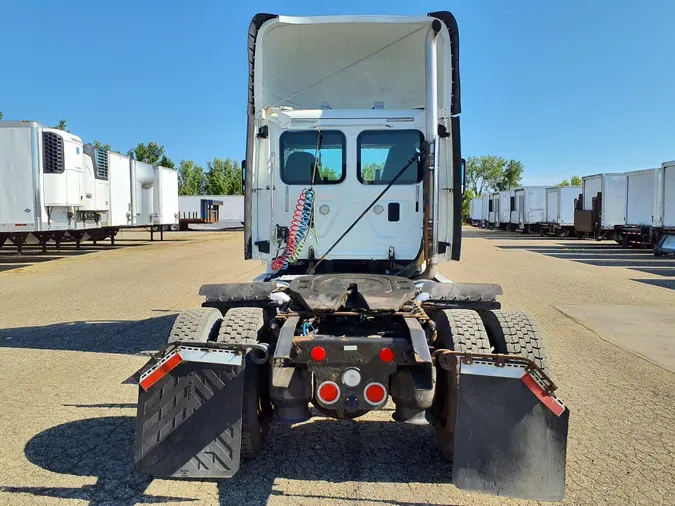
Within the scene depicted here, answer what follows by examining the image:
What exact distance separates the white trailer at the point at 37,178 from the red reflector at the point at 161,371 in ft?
48.3

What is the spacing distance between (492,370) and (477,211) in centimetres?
6509

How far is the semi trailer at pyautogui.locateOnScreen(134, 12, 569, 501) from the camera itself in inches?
126

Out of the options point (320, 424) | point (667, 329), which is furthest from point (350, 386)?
point (667, 329)

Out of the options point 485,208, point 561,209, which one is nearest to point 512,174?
point 485,208

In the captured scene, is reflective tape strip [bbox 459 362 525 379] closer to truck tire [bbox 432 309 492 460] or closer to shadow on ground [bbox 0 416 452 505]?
truck tire [bbox 432 309 492 460]

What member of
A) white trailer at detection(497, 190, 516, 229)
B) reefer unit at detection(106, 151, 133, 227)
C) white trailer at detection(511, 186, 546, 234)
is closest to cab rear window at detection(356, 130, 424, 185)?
reefer unit at detection(106, 151, 133, 227)

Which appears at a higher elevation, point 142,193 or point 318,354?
point 142,193

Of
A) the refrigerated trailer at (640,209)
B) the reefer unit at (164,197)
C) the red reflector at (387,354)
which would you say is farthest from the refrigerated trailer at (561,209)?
the red reflector at (387,354)

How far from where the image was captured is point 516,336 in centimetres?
367

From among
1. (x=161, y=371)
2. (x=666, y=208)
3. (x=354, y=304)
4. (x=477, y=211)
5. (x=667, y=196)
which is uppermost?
(x=667, y=196)

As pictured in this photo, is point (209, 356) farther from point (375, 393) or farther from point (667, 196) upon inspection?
point (667, 196)

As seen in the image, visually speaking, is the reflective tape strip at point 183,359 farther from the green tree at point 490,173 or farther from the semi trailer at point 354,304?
the green tree at point 490,173

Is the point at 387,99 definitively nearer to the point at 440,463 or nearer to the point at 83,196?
the point at 440,463

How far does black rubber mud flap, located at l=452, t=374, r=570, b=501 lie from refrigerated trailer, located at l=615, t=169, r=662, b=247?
73.9 feet
